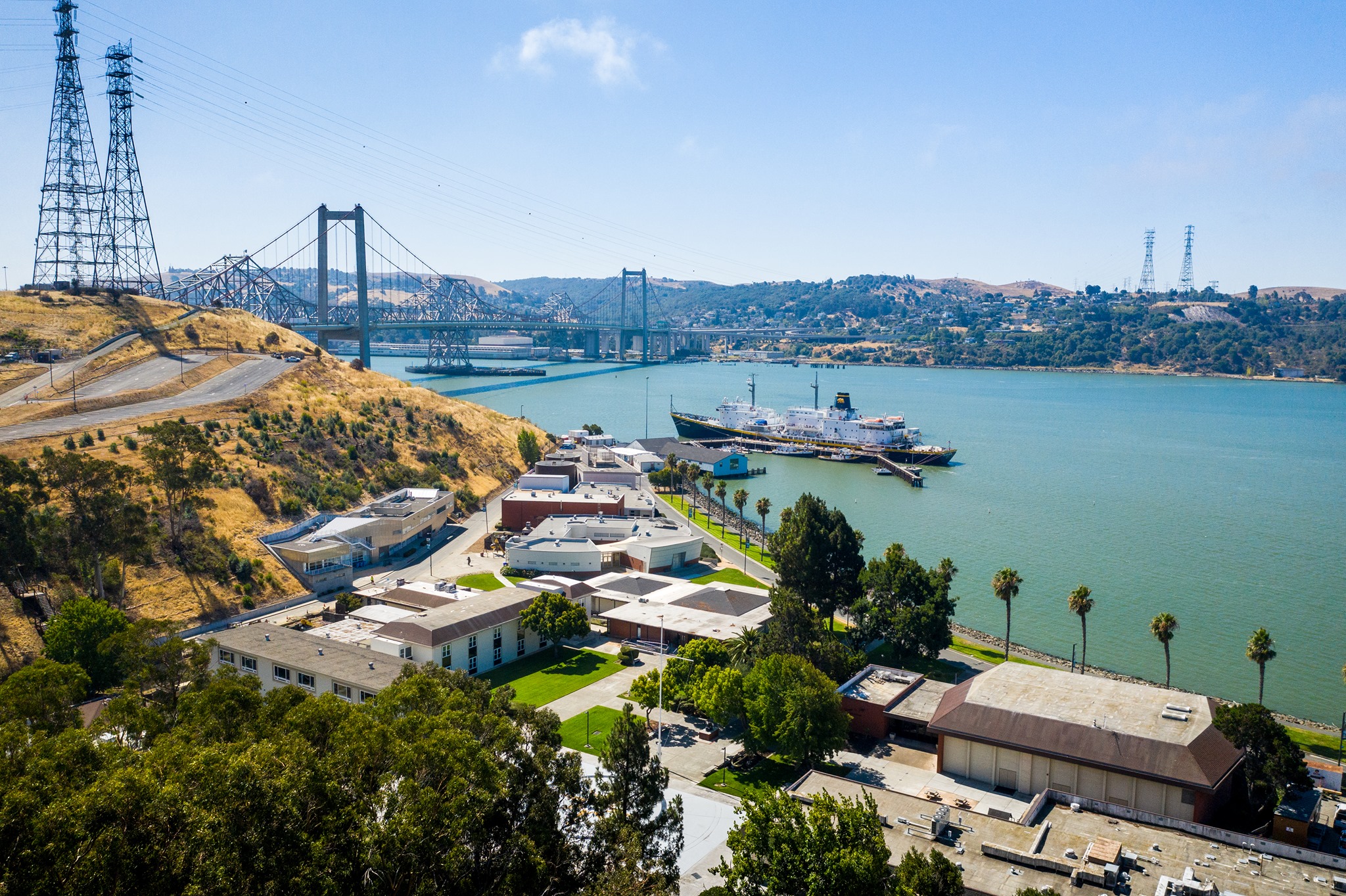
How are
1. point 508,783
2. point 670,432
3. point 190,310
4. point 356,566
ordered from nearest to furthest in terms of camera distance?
point 508,783 → point 356,566 → point 190,310 → point 670,432

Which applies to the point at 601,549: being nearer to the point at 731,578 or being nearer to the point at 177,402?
the point at 731,578

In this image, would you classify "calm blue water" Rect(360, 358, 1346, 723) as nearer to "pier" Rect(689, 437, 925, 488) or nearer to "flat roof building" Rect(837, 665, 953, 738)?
"pier" Rect(689, 437, 925, 488)

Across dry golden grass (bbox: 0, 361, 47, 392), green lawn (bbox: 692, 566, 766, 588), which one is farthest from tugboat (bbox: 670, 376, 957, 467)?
dry golden grass (bbox: 0, 361, 47, 392)

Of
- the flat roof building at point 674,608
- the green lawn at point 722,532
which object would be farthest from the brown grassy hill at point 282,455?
the flat roof building at point 674,608

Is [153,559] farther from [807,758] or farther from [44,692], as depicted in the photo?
[807,758]

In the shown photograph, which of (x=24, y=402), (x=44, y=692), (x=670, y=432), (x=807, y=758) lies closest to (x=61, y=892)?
(x=44, y=692)

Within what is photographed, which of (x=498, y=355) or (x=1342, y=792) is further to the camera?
(x=498, y=355)

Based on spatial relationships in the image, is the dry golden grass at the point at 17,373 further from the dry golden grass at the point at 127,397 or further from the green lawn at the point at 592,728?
the green lawn at the point at 592,728
